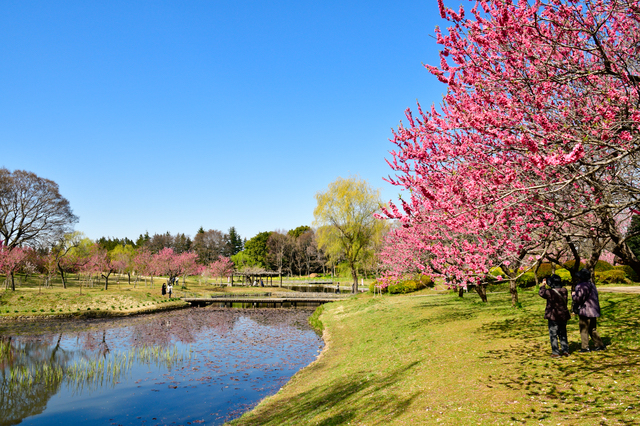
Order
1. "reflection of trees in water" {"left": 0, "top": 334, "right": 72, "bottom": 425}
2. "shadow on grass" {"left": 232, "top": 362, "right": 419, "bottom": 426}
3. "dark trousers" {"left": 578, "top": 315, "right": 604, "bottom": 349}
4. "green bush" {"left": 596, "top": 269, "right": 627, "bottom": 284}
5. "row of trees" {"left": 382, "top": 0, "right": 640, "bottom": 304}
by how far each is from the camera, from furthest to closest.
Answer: "green bush" {"left": 596, "top": 269, "right": 627, "bottom": 284} < "reflection of trees in water" {"left": 0, "top": 334, "right": 72, "bottom": 425} < "dark trousers" {"left": 578, "top": 315, "right": 604, "bottom": 349} < "shadow on grass" {"left": 232, "top": 362, "right": 419, "bottom": 426} < "row of trees" {"left": 382, "top": 0, "right": 640, "bottom": 304}

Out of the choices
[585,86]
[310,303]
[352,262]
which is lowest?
[310,303]

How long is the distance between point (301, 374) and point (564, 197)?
10.9m

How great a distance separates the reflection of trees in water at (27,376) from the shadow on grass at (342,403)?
25.8 ft

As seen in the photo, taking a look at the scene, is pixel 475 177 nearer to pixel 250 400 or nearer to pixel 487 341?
pixel 487 341

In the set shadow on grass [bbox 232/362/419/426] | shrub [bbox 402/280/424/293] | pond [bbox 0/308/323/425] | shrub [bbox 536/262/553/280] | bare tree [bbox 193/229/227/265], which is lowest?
pond [bbox 0/308/323/425]

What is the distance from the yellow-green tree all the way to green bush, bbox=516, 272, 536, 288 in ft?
55.6

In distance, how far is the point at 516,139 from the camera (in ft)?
20.7

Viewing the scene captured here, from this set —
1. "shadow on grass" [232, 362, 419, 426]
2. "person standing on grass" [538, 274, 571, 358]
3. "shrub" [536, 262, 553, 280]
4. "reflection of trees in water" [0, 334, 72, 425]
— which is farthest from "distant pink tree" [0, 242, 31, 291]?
"shrub" [536, 262, 553, 280]

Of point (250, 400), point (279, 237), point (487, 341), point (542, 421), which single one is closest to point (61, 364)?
point (250, 400)

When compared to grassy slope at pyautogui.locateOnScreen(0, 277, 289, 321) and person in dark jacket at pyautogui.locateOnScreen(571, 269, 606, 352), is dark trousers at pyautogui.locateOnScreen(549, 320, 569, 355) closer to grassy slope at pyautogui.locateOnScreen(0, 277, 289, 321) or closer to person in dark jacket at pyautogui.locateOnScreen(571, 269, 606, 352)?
person in dark jacket at pyautogui.locateOnScreen(571, 269, 606, 352)

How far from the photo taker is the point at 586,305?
27.7 feet

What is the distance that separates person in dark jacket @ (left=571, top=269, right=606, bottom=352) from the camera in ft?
27.4

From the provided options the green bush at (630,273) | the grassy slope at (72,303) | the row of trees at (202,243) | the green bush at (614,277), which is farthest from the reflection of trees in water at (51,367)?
the row of trees at (202,243)

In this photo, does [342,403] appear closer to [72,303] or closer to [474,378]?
[474,378]
